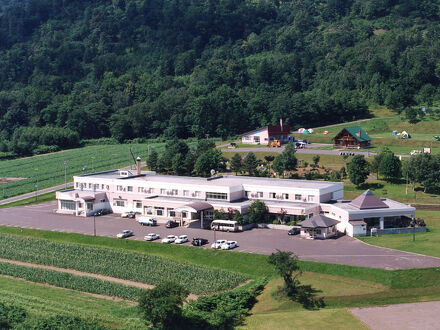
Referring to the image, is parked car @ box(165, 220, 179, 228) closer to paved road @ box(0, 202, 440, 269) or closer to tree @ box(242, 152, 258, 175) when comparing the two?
paved road @ box(0, 202, 440, 269)

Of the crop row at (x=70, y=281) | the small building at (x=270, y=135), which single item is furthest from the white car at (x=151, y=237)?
the small building at (x=270, y=135)

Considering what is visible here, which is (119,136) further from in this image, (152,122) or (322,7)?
(322,7)

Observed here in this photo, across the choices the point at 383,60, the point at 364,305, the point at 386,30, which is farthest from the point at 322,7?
the point at 364,305

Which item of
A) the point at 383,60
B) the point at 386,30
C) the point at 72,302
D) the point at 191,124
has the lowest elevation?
the point at 72,302

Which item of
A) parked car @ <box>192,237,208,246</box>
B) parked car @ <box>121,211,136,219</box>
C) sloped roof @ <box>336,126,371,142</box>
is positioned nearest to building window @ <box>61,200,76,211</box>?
parked car @ <box>121,211,136,219</box>

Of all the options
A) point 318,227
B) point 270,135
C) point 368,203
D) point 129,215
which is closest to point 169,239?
point 129,215

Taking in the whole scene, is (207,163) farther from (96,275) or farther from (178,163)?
(96,275)

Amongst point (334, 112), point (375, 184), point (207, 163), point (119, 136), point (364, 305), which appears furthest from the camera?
point (119, 136)
